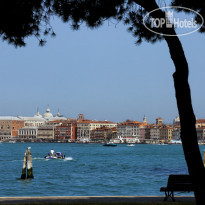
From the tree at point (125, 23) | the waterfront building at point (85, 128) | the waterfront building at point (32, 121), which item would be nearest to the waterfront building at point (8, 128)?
the waterfront building at point (32, 121)

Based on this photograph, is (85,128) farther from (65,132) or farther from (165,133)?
(165,133)

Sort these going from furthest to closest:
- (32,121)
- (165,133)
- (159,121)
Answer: (159,121), (32,121), (165,133)

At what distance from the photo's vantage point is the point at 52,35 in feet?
22.6

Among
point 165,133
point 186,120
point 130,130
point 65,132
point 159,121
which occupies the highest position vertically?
point 159,121

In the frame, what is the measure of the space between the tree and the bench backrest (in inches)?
117

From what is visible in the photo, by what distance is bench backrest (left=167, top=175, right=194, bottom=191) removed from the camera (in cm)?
861

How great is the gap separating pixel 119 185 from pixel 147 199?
40.6 ft

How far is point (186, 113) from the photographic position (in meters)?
5.69

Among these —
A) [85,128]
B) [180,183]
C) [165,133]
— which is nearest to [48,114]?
[85,128]

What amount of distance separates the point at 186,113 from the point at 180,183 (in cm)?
326

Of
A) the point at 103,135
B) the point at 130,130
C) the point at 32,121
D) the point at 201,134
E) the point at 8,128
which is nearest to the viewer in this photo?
the point at 201,134

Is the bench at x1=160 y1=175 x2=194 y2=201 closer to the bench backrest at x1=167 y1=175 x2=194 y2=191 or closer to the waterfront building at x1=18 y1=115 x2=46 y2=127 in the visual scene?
the bench backrest at x1=167 y1=175 x2=194 y2=191

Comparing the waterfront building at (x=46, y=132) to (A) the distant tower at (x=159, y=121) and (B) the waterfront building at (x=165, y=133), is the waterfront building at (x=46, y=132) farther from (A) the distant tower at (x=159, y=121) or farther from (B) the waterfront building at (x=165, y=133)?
(A) the distant tower at (x=159, y=121)

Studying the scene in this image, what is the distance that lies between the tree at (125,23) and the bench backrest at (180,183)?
297cm
